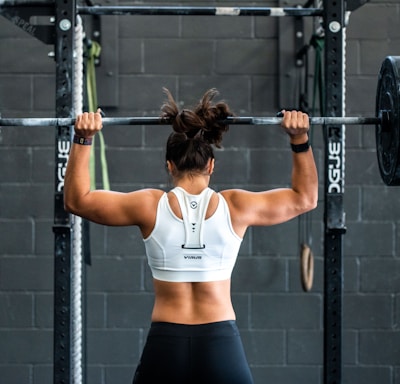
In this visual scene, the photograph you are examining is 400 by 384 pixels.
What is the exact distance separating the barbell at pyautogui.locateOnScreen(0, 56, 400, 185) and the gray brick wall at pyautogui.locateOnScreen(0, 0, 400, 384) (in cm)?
118

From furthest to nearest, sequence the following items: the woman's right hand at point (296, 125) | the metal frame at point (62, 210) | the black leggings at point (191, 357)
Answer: the metal frame at point (62, 210)
the woman's right hand at point (296, 125)
the black leggings at point (191, 357)

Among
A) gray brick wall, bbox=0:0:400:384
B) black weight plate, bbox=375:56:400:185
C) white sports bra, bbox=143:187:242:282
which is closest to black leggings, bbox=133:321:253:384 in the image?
white sports bra, bbox=143:187:242:282

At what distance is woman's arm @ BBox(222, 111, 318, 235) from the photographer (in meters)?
2.53

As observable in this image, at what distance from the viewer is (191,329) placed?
2.43m

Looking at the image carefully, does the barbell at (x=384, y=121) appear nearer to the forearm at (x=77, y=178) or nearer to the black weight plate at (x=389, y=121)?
the black weight plate at (x=389, y=121)

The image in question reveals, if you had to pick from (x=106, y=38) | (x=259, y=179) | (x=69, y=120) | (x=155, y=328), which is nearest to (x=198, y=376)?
(x=155, y=328)

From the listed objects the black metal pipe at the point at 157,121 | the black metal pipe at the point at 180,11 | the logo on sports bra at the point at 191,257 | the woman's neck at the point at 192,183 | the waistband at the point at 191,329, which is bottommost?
the waistband at the point at 191,329

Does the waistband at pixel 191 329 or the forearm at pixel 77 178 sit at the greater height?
the forearm at pixel 77 178

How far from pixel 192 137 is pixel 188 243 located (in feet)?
1.11

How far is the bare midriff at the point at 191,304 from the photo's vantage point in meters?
2.45

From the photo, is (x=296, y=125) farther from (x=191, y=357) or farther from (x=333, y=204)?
(x=191, y=357)

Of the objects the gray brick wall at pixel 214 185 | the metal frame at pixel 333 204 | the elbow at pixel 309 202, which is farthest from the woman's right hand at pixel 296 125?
the gray brick wall at pixel 214 185

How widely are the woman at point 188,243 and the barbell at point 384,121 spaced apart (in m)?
0.20

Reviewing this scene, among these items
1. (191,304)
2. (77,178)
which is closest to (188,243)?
(191,304)
